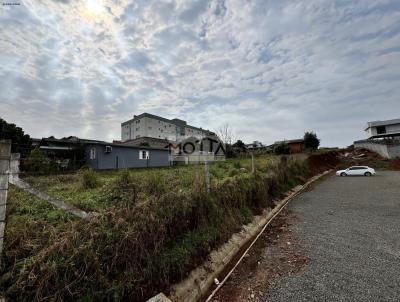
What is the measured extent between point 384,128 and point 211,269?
56.0 metres

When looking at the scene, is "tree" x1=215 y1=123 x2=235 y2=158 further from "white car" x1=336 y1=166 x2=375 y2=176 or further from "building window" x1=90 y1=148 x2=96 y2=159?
"building window" x1=90 y1=148 x2=96 y2=159

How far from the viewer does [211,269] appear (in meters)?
3.24

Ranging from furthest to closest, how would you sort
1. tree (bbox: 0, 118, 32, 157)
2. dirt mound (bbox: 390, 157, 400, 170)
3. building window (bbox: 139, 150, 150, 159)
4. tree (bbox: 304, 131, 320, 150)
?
1. tree (bbox: 304, 131, 320, 150)
2. dirt mound (bbox: 390, 157, 400, 170)
3. building window (bbox: 139, 150, 150, 159)
4. tree (bbox: 0, 118, 32, 157)

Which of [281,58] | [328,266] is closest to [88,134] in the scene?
[281,58]

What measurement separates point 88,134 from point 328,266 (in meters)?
27.8

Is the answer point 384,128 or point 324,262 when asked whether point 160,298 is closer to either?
point 324,262

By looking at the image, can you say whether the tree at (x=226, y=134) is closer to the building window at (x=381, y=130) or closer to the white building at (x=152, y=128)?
the white building at (x=152, y=128)

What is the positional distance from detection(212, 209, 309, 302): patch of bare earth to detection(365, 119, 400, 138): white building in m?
52.6

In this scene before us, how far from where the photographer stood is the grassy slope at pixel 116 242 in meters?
1.90

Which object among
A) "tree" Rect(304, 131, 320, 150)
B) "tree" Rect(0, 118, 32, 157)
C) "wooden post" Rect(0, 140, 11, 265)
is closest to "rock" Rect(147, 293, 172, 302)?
"wooden post" Rect(0, 140, 11, 265)

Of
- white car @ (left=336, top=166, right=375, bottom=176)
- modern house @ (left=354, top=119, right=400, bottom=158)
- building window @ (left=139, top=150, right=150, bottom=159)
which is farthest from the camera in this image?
modern house @ (left=354, top=119, right=400, bottom=158)

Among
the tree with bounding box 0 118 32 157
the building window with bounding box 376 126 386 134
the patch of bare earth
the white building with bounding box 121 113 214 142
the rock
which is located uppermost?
the white building with bounding box 121 113 214 142

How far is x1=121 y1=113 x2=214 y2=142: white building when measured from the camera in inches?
1711

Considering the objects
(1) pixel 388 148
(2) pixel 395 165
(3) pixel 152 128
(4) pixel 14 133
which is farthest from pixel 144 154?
(1) pixel 388 148
